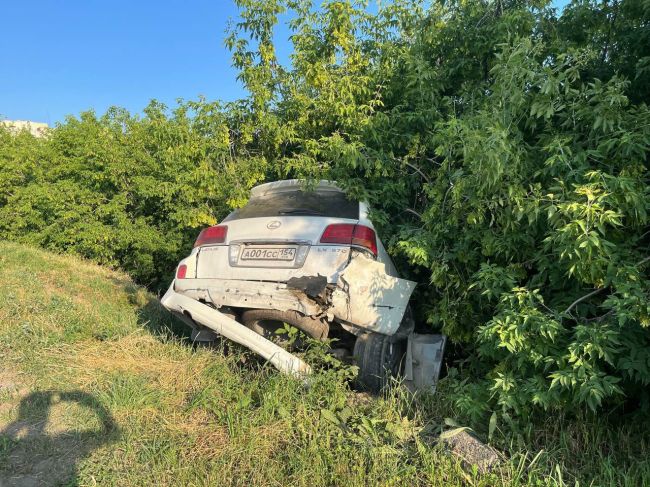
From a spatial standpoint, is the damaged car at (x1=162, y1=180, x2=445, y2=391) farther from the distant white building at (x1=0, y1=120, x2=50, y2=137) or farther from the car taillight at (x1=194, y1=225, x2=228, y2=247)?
the distant white building at (x1=0, y1=120, x2=50, y2=137)

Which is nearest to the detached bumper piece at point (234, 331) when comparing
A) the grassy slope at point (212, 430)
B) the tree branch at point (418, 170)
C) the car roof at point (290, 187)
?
the grassy slope at point (212, 430)

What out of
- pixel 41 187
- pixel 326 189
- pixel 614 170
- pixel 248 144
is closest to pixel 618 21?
pixel 614 170

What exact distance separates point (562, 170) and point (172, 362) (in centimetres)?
346

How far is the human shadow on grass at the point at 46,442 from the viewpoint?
2.91 m

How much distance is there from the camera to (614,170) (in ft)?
9.39

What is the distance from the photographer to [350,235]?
386cm

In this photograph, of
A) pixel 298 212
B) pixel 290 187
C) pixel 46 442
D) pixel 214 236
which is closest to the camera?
pixel 46 442

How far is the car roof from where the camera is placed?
4.63 m

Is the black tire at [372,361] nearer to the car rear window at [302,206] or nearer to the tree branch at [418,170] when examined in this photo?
the car rear window at [302,206]

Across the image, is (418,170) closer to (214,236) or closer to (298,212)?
(298,212)

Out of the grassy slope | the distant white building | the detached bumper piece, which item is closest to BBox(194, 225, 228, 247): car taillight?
the detached bumper piece

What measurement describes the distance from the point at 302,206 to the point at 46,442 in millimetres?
2599

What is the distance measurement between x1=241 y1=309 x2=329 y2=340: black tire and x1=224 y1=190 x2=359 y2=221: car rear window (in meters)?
0.89

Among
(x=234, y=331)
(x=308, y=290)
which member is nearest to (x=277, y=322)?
(x=234, y=331)
